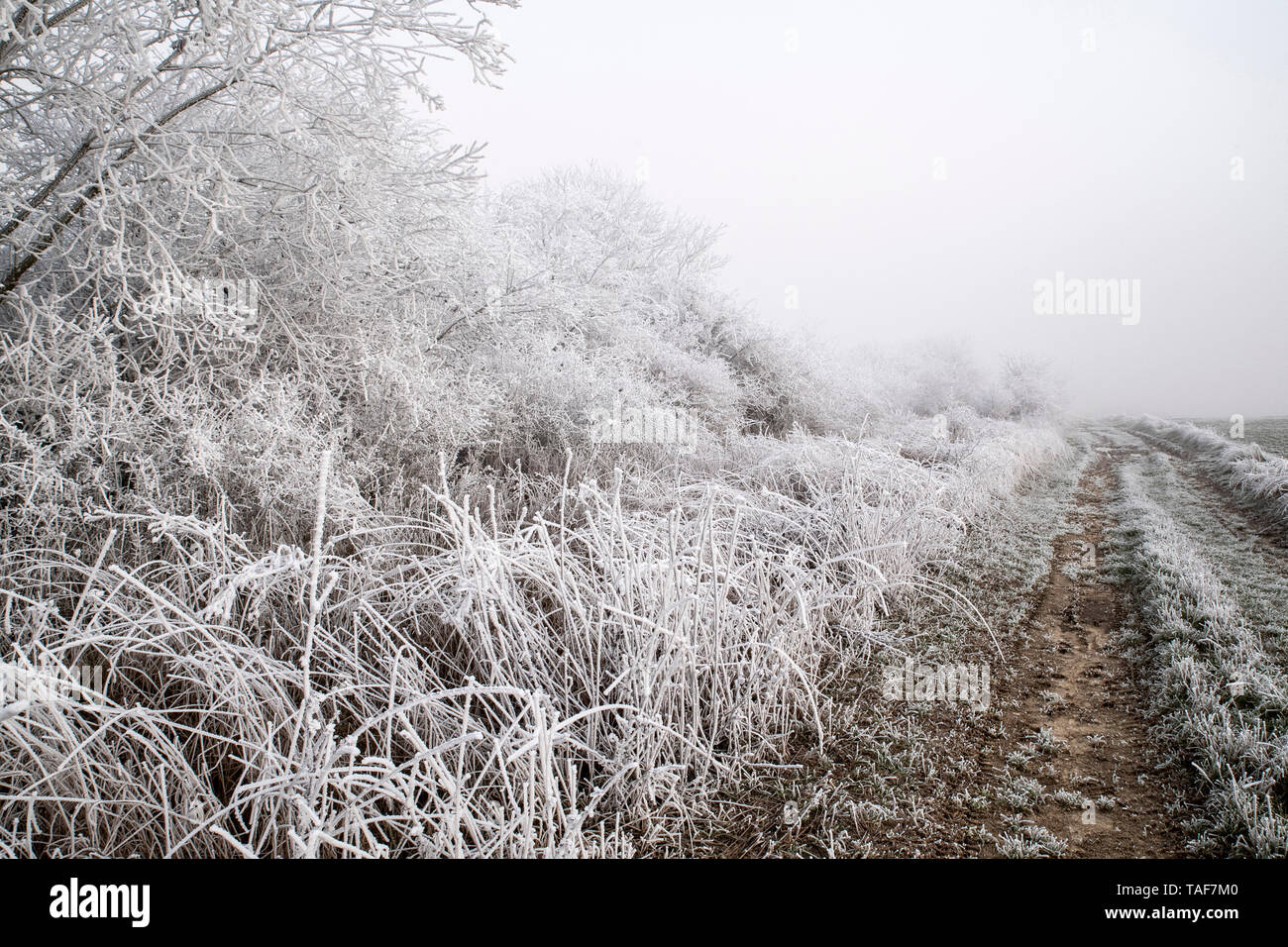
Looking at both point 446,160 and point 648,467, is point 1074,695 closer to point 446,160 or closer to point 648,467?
point 648,467

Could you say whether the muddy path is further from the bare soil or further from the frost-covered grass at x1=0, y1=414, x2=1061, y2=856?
the frost-covered grass at x1=0, y1=414, x2=1061, y2=856

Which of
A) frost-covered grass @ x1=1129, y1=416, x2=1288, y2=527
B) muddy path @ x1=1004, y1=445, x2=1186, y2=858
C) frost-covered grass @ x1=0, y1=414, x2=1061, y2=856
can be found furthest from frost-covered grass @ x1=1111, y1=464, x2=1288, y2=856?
frost-covered grass @ x1=1129, y1=416, x2=1288, y2=527

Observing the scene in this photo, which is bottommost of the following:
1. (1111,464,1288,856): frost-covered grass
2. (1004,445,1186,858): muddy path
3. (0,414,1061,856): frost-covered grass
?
(1004,445,1186,858): muddy path

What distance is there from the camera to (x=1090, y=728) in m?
2.91

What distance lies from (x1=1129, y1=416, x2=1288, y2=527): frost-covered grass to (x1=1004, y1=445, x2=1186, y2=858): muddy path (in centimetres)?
486

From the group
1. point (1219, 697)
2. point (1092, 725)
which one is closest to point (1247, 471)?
point (1219, 697)

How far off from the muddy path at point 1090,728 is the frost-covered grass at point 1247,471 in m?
4.86

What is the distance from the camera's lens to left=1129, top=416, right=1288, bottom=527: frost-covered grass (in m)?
7.84

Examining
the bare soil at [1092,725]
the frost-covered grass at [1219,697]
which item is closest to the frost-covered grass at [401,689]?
the bare soil at [1092,725]

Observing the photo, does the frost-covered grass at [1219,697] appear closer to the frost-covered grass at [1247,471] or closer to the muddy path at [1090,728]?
the muddy path at [1090,728]

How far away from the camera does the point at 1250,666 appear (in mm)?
3184

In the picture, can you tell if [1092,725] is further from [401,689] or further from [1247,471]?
[1247,471]

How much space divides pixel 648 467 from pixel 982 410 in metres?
27.3
